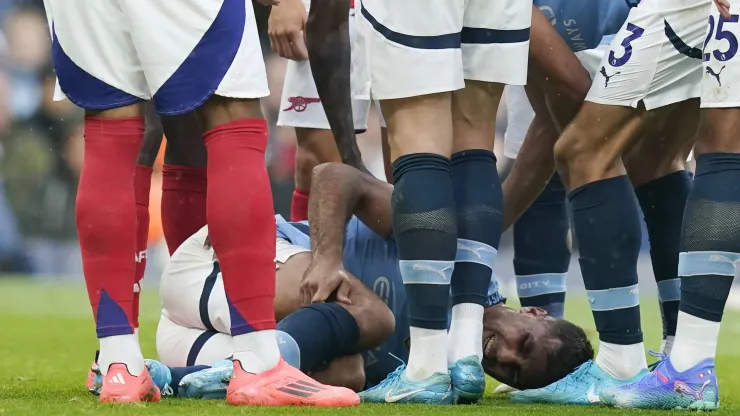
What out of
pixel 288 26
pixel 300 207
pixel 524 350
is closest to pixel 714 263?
pixel 524 350

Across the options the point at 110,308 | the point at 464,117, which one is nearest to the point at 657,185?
the point at 464,117

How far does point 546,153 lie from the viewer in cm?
463

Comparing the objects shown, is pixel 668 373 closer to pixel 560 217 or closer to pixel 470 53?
pixel 470 53

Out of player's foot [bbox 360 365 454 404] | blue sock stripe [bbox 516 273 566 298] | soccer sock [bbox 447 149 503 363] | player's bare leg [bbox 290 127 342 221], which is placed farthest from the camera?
player's bare leg [bbox 290 127 342 221]

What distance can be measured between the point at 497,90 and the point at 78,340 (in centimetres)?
383

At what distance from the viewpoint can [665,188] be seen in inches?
160

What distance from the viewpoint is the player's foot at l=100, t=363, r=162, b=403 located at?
3.01m

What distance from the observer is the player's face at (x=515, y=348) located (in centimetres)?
389

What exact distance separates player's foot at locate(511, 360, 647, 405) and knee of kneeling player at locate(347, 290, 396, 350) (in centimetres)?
48

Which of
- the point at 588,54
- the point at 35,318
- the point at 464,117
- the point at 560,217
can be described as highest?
the point at 588,54

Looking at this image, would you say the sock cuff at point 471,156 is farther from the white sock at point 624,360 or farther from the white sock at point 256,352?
the white sock at point 256,352

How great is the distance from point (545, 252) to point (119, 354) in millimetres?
2127

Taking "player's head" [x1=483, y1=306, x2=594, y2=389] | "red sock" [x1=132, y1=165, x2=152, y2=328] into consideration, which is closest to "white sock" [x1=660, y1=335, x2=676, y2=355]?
"player's head" [x1=483, y1=306, x2=594, y2=389]

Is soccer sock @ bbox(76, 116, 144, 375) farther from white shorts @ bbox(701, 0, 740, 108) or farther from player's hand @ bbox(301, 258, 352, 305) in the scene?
white shorts @ bbox(701, 0, 740, 108)
